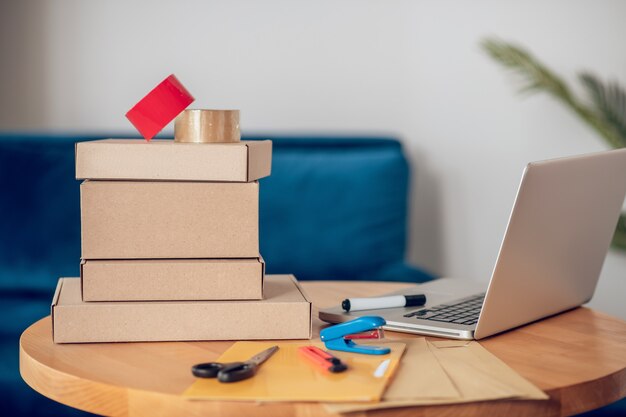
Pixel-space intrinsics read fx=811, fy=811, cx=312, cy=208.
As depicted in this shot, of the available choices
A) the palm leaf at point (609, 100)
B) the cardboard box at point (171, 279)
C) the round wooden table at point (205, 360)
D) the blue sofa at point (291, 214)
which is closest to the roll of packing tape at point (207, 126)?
the cardboard box at point (171, 279)

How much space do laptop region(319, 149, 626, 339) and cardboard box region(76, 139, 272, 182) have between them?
29 cm

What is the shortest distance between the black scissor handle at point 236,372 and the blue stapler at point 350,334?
0.48 ft

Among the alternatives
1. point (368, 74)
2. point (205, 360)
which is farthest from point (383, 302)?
point (368, 74)

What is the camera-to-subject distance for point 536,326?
4.00 ft

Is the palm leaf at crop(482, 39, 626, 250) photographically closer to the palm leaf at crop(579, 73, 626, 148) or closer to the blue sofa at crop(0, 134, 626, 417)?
the palm leaf at crop(579, 73, 626, 148)

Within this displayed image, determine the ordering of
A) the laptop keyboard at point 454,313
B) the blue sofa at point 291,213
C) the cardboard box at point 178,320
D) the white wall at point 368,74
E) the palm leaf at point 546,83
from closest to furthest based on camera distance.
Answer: the cardboard box at point 178,320
the laptop keyboard at point 454,313
the blue sofa at point 291,213
the palm leaf at point 546,83
the white wall at point 368,74

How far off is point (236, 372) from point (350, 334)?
0.22 meters

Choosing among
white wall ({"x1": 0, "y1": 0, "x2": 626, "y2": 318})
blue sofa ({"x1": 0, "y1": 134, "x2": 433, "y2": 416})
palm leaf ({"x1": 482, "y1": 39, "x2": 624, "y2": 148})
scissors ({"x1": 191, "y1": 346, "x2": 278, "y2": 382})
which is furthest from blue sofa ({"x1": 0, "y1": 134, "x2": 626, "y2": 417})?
scissors ({"x1": 191, "y1": 346, "x2": 278, "y2": 382})

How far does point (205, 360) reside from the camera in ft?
3.24

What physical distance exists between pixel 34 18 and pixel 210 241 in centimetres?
177

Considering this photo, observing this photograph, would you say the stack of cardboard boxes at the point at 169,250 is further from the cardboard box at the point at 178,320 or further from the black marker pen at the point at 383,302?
the black marker pen at the point at 383,302

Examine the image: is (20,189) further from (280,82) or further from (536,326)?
(536,326)

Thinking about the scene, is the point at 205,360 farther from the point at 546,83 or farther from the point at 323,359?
the point at 546,83

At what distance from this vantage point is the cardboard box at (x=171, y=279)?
105 cm
